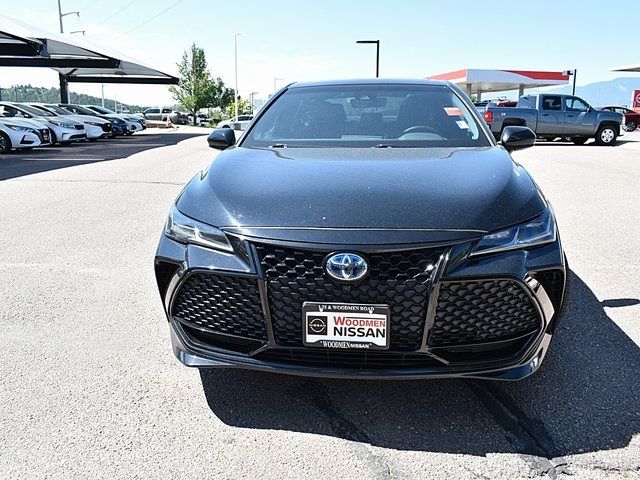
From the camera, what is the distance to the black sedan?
7.34 ft

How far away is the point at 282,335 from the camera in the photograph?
7.73ft

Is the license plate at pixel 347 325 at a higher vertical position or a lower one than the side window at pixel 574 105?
lower

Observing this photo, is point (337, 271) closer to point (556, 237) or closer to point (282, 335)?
point (282, 335)

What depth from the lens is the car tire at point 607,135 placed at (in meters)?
19.9

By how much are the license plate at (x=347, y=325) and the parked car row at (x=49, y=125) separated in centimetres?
1650

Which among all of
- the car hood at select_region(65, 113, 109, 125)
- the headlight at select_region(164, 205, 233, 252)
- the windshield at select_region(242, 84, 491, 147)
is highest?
the windshield at select_region(242, 84, 491, 147)

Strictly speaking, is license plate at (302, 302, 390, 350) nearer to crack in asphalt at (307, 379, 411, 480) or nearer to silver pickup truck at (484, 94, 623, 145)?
crack in asphalt at (307, 379, 411, 480)

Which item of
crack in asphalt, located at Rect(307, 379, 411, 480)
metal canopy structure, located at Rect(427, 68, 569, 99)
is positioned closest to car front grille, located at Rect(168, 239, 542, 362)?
crack in asphalt, located at Rect(307, 379, 411, 480)

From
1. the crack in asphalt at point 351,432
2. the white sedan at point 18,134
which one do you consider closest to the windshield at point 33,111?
the white sedan at point 18,134

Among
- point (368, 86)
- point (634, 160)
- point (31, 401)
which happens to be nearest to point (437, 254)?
point (31, 401)

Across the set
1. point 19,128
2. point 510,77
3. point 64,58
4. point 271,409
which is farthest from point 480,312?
point 510,77

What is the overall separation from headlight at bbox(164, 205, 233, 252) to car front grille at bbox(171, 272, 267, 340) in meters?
0.13

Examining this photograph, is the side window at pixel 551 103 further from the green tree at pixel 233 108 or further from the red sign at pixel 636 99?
the green tree at pixel 233 108

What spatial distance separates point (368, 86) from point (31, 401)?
2.93m
